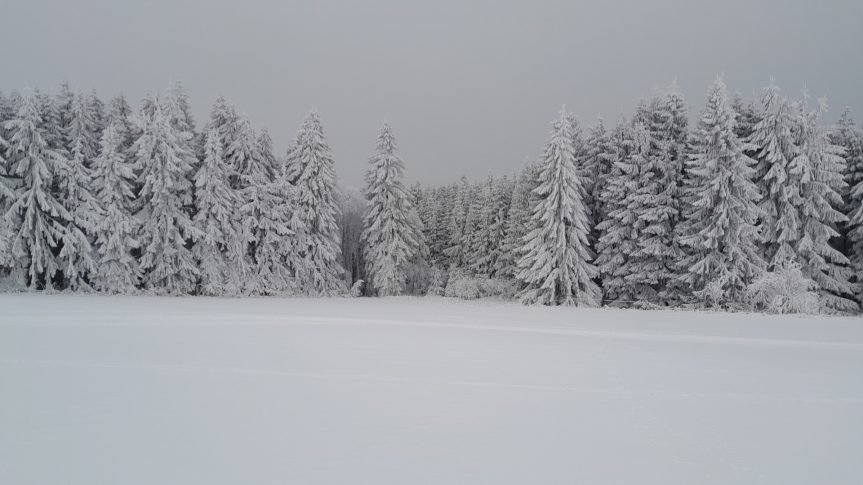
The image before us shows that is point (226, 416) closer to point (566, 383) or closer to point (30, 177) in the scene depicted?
point (566, 383)

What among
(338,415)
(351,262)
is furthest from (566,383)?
(351,262)

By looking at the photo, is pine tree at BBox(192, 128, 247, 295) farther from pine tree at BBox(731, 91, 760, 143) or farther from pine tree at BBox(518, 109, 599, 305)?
pine tree at BBox(731, 91, 760, 143)

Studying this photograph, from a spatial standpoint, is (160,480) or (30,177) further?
(30,177)

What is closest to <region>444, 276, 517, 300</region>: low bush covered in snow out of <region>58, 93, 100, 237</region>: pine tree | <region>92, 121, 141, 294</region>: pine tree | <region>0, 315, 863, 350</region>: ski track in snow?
<region>0, 315, 863, 350</region>: ski track in snow

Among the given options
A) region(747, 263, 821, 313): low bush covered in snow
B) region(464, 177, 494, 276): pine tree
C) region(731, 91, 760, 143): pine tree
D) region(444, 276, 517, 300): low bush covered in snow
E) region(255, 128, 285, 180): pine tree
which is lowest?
region(444, 276, 517, 300): low bush covered in snow

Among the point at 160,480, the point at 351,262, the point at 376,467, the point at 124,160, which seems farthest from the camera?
the point at 351,262

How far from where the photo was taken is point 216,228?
30.8 meters

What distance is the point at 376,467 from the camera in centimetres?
497

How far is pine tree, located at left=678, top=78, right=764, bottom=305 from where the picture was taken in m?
26.3

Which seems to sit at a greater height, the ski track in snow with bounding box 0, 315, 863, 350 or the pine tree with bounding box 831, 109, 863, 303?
the pine tree with bounding box 831, 109, 863, 303

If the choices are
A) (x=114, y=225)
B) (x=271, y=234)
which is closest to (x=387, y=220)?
(x=271, y=234)

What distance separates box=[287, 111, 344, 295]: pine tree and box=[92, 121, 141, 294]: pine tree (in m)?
10.0

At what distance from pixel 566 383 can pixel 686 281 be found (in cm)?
2216

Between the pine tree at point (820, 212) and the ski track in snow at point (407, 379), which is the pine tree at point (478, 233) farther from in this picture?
the ski track in snow at point (407, 379)
